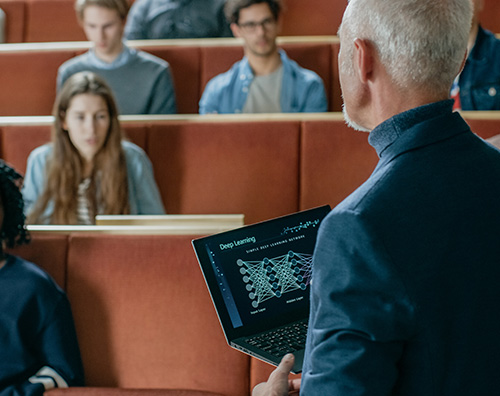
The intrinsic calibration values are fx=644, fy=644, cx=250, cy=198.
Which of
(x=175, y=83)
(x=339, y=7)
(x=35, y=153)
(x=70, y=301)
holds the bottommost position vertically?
(x=70, y=301)

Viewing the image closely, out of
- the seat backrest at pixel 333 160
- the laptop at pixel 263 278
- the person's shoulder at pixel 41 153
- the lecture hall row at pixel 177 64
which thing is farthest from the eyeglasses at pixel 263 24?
the laptop at pixel 263 278

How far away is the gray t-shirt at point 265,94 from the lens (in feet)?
3.17

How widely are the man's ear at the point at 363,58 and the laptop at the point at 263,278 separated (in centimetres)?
12

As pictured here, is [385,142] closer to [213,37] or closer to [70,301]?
[70,301]

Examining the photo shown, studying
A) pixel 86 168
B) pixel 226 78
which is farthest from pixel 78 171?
pixel 226 78

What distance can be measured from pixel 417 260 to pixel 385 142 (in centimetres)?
5

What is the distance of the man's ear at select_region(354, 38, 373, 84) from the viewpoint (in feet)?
0.80

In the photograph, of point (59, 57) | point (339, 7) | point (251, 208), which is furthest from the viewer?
point (339, 7)

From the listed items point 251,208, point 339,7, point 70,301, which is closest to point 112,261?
point 70,301

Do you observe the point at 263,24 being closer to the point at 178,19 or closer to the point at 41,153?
the point at 178,19

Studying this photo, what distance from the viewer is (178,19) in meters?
1.14

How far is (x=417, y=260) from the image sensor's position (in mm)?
222

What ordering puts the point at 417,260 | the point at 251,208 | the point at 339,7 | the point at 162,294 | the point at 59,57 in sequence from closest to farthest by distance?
the point at 417,260 → the point at 162,294 → the point at 251,208 → the point at 59,57 → the point at 339,7

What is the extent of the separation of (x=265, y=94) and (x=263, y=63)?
5 cm
